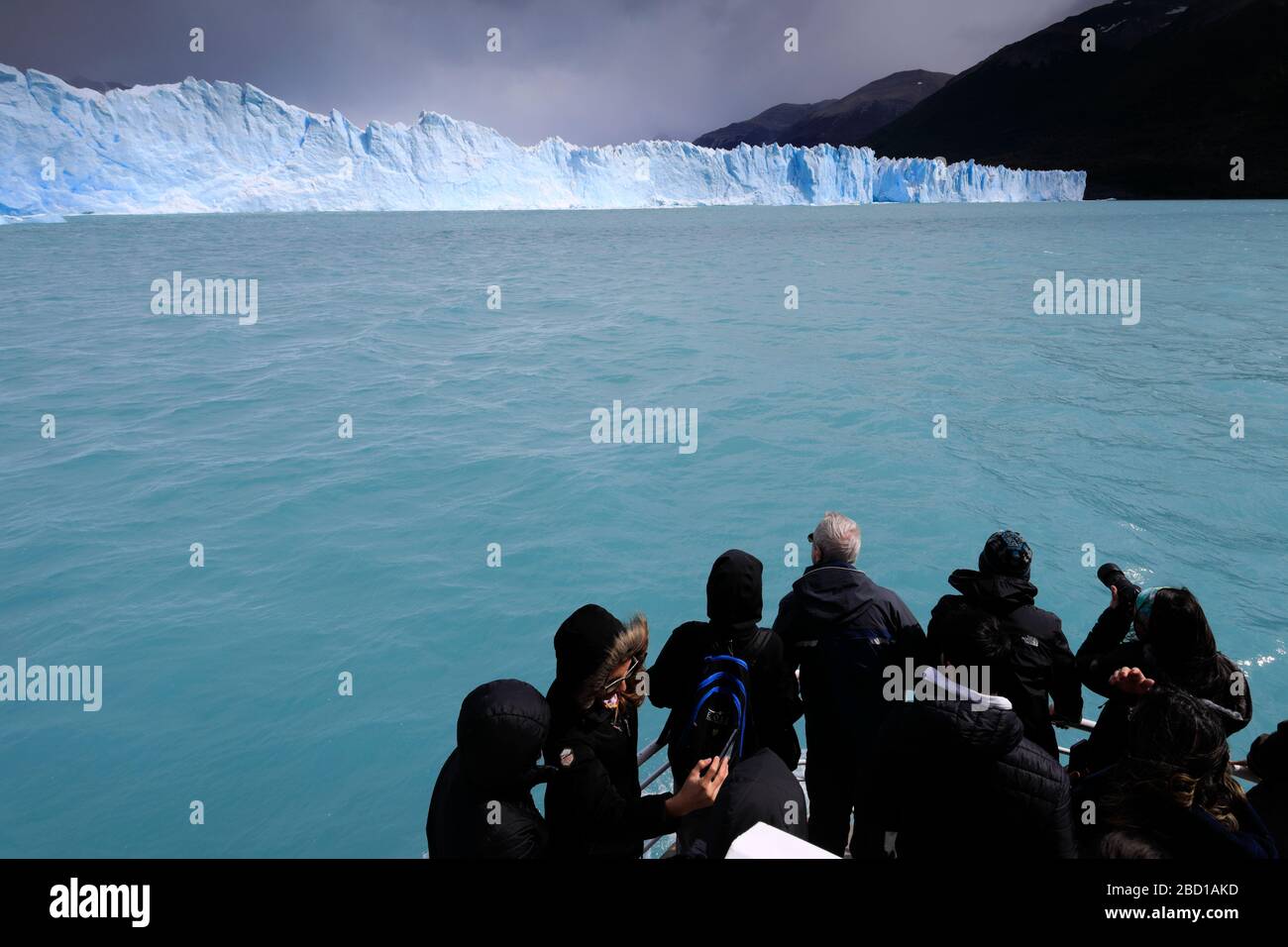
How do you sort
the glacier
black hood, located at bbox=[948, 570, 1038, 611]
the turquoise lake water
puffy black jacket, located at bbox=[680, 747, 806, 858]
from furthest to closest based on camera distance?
the glacier → the turquoise lake water → black hood, located at bbox=[948, 570, 1038, 611] → puffy black jacket, located at bbox=[680, 747, 806, 858]

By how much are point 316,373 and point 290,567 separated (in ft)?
26.0

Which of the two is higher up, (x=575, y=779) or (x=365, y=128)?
(x=365, y=128)

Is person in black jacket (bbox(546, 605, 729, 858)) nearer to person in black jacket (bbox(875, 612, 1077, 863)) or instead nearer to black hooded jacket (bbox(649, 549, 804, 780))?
black hooded jacket (bbox(649, 549, 804, 780))

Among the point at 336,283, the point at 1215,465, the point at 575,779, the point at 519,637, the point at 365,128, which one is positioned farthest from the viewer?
the point at 365,128

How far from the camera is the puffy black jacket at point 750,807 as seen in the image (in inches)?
86.4

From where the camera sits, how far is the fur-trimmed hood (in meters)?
2.37

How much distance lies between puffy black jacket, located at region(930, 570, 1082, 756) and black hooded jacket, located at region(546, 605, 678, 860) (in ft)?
3.51

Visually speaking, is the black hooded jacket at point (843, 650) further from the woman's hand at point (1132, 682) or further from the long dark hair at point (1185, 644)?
the long dark hair at point (1185, 644)

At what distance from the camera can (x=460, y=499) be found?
845 cm

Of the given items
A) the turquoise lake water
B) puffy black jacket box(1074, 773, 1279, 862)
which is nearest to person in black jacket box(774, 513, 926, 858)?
puffy black jacket box(1074, 773, 1279, 862)

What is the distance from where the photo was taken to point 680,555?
23.2 ft

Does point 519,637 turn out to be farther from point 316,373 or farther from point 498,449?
point 316,373

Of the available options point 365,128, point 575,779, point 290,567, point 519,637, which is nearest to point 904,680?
point 575,779

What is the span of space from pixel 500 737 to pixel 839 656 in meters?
1.46
